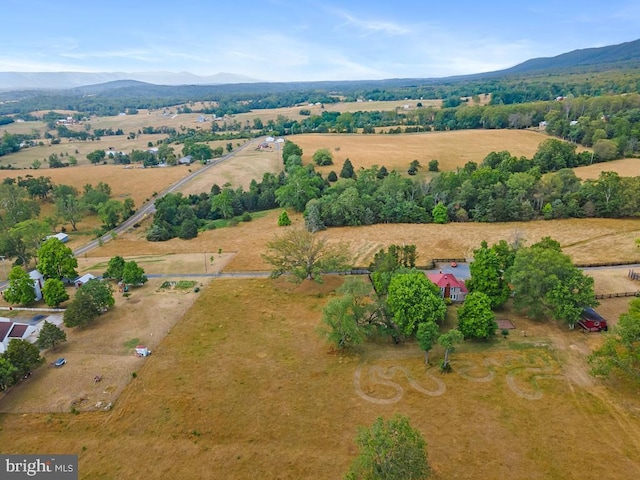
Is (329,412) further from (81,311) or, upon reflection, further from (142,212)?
(142,212)

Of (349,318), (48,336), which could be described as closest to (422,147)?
(349,318)

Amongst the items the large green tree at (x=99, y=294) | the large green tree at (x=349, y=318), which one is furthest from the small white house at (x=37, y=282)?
the large green tree at (x=349, y=318)

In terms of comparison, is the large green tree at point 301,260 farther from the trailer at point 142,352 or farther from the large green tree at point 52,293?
the large green tree at point 52,293

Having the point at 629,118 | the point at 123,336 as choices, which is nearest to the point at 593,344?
the point at 123,336

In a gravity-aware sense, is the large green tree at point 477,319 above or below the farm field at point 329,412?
above

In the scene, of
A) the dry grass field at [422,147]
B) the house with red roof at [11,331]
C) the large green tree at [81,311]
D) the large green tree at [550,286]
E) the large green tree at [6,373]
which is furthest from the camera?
the dry grass field at [422,147]

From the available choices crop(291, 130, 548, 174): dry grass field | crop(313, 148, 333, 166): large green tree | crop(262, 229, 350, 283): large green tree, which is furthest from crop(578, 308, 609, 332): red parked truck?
crop(313, 148, 333, 166): large green tree
